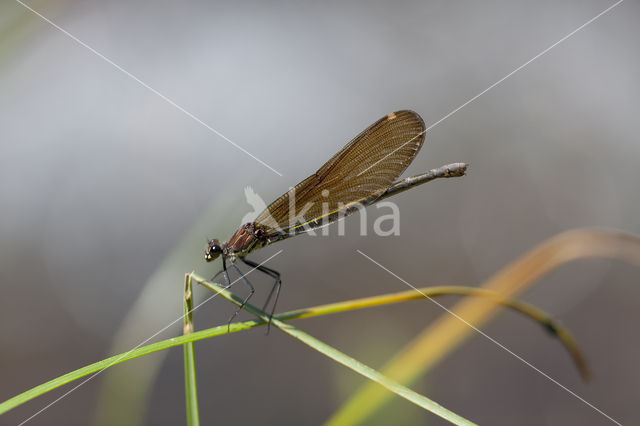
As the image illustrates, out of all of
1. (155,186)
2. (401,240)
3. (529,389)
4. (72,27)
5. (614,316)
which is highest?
(72,27)

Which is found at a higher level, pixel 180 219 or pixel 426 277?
pixel 180 219

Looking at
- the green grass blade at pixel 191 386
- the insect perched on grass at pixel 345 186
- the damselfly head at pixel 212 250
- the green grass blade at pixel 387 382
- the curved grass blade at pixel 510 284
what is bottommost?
the curved grass blade at pixel 510 284

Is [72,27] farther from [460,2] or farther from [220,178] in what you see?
[460,2]

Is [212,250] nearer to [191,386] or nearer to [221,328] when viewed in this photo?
[221,328]

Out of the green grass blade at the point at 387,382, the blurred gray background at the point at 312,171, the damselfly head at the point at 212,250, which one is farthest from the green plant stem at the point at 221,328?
the blurred gray background at the point at 312,171

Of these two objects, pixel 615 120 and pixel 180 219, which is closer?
pixel 180 219

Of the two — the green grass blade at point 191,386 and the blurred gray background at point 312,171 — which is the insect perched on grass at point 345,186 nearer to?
the green grass blade at point 191,386

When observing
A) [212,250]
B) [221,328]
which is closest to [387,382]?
[221,328]

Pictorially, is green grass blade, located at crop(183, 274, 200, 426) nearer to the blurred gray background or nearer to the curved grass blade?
the curved grass blade

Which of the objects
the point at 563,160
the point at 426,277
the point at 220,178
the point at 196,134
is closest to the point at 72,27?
the point at 196,134
